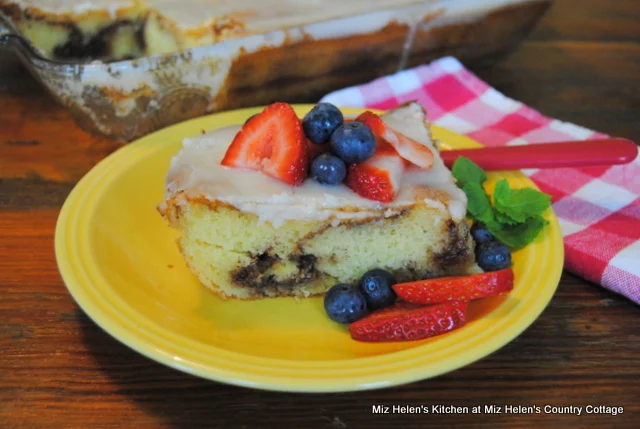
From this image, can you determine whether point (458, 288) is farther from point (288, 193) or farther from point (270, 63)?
point (270, 63)

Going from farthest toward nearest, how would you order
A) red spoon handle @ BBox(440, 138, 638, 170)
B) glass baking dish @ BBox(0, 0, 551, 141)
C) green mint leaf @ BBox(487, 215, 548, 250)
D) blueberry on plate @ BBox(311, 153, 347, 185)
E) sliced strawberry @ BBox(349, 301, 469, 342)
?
glass baking dish @ BBox(0, 0, 551, 141) < red spoon handle @ BBox(440, 138, 638, 170) < green mint leaf @ BBox(487, 215, 548, 250) < blueberry on plate @ BBox(311, 153, 347, 185) < sliced strawberry @ BBox(349, 301, 469, 342)

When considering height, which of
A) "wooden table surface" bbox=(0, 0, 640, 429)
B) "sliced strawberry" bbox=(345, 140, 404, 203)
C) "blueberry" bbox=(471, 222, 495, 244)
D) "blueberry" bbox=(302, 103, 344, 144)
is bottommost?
"wooden table surface" bbox=(0, 0, 640, 429)

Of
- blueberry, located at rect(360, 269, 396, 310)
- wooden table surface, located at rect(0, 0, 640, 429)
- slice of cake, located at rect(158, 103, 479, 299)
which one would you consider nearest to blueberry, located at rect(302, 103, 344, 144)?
slice of cake, located at rect(158, 103, 479, 299)

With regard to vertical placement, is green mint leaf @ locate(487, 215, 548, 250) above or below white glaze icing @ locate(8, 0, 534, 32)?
below

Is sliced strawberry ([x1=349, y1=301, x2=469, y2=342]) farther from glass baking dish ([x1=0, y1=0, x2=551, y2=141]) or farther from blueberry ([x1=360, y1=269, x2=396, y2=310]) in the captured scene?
glass baking dish ([x1=0, y1=0, x2=551, y2=141])

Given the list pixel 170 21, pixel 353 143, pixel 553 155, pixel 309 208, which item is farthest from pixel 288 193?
pixel 170 21

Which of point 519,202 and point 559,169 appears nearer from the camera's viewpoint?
point 519,202
